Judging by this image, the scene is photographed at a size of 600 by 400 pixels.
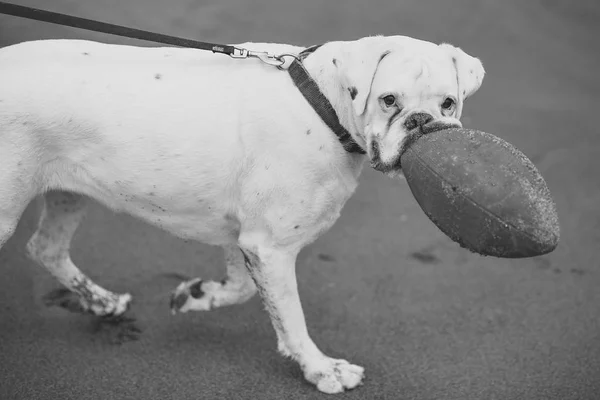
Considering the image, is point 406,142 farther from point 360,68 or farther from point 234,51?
point 234,51

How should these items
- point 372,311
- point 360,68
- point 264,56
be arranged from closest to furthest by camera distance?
point 360,68 → point 264,56 → point 372,311

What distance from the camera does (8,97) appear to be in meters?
3.17

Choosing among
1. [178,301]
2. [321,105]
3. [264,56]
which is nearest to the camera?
[321,105]

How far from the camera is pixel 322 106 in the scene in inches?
128

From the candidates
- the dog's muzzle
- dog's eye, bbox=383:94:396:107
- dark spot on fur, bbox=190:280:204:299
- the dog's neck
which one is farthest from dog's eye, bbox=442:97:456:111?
dark spot on fur, bbox=190:280:204:299

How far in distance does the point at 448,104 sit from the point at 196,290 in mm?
1687

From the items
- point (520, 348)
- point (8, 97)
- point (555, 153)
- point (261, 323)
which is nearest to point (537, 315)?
point (520, 348)

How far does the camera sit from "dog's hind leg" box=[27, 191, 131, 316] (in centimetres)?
396

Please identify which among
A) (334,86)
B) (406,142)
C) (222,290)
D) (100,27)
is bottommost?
(222,290)

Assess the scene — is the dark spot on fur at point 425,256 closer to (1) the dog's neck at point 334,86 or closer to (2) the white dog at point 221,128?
(2) the white dog at point 221,128

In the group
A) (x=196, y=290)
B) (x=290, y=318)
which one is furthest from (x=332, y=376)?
(x=196, y=290)

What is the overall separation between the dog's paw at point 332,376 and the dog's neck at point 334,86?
109cm

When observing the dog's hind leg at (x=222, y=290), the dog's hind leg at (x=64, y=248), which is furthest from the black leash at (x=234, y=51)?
the dog's hind leg at (x=64, y=248)

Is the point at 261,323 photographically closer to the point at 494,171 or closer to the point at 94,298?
the point at 94,298
